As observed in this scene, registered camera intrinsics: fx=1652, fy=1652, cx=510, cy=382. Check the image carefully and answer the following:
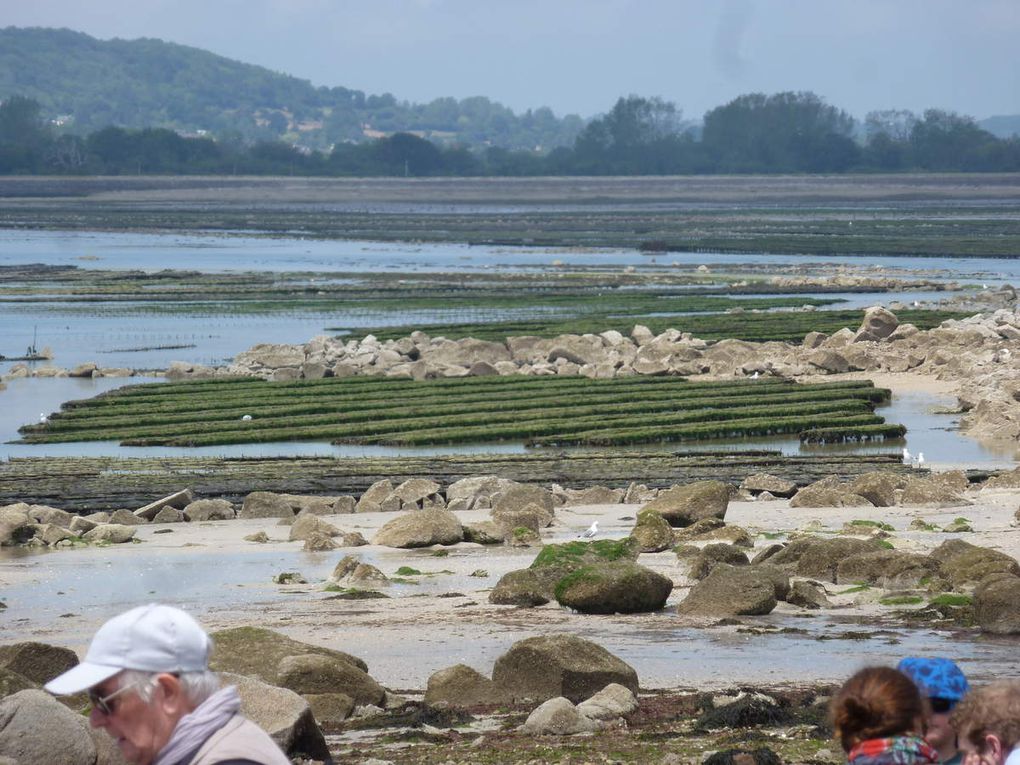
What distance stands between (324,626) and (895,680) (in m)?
12.9

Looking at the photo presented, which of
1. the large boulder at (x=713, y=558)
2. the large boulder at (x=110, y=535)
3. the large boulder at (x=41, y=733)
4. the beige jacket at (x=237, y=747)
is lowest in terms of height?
the large boulder at (x=110, y=535)

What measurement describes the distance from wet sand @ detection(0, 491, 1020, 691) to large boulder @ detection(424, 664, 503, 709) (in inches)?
35.9

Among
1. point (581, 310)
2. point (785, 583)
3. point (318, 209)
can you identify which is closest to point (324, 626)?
point (785, 583)

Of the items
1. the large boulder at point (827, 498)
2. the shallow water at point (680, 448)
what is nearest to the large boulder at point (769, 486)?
the large boulder at point (827, 498)

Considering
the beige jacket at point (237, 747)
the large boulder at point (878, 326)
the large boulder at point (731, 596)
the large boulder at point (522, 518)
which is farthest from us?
the large boulder at point (878, 326)

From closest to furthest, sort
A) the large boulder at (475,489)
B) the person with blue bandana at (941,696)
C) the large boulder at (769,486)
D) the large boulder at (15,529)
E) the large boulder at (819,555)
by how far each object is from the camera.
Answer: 1. the person with blue bandana at (941,696)
2. the large boulder at (819,555)
3. the large boulder at (15,529)
4. the large boulder at (475,489)
5. the large boulder at (769,486)

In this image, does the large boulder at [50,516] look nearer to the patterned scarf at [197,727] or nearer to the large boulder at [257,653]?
the large boulder at [257,653]

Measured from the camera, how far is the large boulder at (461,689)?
13727 millimetres

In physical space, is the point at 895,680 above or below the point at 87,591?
above

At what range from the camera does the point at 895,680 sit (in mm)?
5266

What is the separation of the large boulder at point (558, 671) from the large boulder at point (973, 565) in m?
5.90

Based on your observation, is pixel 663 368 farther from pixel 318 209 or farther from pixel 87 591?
pixel 318 209

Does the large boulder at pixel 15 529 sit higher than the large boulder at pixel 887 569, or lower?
lower

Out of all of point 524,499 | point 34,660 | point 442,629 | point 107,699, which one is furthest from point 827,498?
point 107,699
